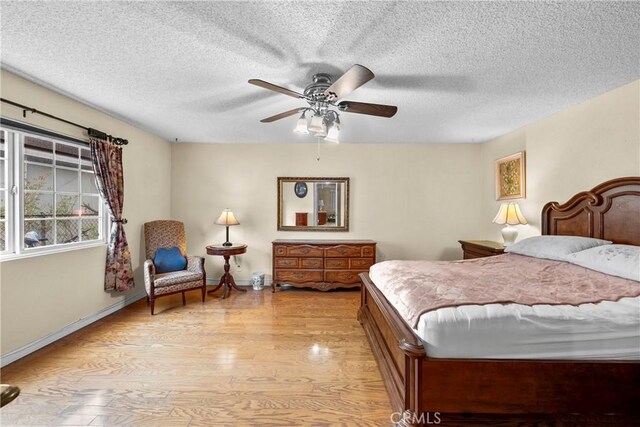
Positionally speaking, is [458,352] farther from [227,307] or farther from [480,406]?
[227,307]

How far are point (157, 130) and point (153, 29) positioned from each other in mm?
2565

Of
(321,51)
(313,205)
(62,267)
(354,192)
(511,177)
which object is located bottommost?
(62,267)

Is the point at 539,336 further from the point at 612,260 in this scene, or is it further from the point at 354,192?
the point at 354,192

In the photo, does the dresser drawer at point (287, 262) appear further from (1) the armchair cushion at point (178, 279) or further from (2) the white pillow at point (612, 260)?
(2) the white pillow at point (612, 260)

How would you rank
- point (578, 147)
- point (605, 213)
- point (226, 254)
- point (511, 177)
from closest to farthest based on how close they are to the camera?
point (605, 213) < point (578, 147) < point (511, 177) < point (226, 254)

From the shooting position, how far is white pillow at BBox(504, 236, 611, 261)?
96.8 inches

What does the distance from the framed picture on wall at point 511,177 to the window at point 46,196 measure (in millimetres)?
5322

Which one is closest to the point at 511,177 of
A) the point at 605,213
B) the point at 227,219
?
the point at 605,213

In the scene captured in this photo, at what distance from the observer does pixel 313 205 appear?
466 centimetres

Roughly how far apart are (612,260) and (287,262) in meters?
3.50

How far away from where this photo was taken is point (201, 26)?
1.68 meters

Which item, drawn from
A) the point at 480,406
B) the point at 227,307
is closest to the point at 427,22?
the point at 480,406

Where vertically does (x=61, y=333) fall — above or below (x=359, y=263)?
below

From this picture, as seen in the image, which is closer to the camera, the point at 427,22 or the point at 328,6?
the point at 328,6
